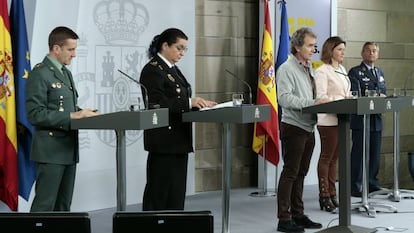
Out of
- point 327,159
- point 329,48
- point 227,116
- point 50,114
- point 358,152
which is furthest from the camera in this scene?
point 358,152

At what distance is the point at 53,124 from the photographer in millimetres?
3465

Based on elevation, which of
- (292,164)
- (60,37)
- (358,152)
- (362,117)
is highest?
(60,37)

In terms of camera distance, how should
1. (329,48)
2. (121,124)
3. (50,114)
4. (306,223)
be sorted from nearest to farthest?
(121,124), (50,114), (306,223), (329,48)

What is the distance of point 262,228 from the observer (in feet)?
15.6

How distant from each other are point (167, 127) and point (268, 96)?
2414 millimetres

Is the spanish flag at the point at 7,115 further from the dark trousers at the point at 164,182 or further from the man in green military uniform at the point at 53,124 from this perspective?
the dark trousers at the point at 164,182

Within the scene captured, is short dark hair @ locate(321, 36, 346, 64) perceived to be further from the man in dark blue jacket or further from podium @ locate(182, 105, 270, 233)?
podium @ locate(182, 105, 270, 233)

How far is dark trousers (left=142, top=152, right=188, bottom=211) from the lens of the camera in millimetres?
3963

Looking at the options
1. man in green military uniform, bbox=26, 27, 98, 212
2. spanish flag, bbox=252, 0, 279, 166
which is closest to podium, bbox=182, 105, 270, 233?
man in green military uniform, bbox=26, 27, 98, 212

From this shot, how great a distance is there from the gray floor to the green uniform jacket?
125 cm

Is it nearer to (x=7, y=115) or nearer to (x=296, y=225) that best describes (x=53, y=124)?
(x=7, y=115)

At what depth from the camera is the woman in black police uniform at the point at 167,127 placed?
3920mm

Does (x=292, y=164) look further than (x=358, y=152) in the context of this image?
No

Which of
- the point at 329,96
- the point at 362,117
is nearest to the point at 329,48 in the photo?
the point at 329,96
